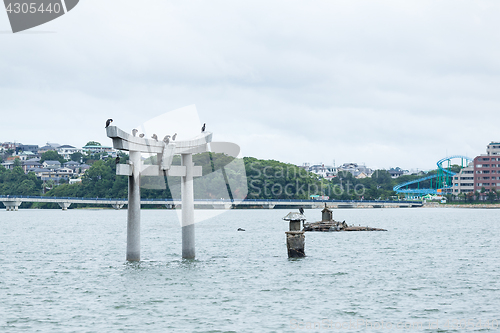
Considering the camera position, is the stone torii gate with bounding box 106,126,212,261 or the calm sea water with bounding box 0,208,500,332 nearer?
the calm sea water with bounding box 0,208,500,332

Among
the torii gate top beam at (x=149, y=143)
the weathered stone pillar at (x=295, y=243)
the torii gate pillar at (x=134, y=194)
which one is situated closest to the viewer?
the torii gate top beam at (x=149, y=143)

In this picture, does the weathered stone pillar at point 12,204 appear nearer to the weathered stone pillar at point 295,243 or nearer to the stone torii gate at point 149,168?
the weathered stone pillar at point 295,243

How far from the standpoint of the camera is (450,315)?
84.6 ft

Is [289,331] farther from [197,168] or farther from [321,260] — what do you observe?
[321,260]

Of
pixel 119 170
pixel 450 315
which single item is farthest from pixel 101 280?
pixel 450 315

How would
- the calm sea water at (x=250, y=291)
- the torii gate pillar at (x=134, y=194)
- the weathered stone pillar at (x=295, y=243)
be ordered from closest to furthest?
the calm sea water at (x=250, y=291) < the torii gate pillar at (x=134, y=194) < the weathered stone pillar at (x=295, y=243)

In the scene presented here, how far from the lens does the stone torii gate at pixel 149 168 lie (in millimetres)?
35656

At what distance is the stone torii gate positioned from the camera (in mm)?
35656
